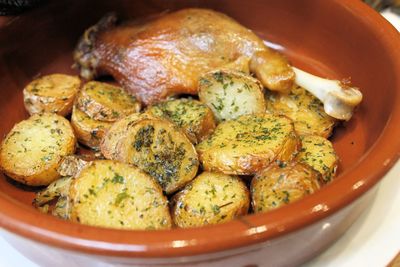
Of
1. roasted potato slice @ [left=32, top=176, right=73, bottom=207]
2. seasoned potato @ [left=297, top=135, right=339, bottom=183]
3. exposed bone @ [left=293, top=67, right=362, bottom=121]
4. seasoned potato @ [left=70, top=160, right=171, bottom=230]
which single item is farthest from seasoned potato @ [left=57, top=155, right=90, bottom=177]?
exposed bone @ [left=293, top=67, right=362, bottom=121]

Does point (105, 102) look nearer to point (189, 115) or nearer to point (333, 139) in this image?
point (189, 115)

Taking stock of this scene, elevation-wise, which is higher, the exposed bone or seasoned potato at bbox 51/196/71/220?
seasoned potato at bbox 51/196/71/220

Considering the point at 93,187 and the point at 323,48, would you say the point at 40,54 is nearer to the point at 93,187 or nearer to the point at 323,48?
the point at 93,187

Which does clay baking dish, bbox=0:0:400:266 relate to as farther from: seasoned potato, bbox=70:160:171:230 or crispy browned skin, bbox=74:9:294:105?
crispy browned skin, bbox=74:9:294:105

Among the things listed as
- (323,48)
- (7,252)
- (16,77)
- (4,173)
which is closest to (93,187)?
(7,252)

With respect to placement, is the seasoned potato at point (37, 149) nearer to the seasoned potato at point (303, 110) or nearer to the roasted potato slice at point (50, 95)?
the roasted potato slice at point (50, 95)

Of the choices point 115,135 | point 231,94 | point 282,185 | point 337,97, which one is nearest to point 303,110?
point 337,97
